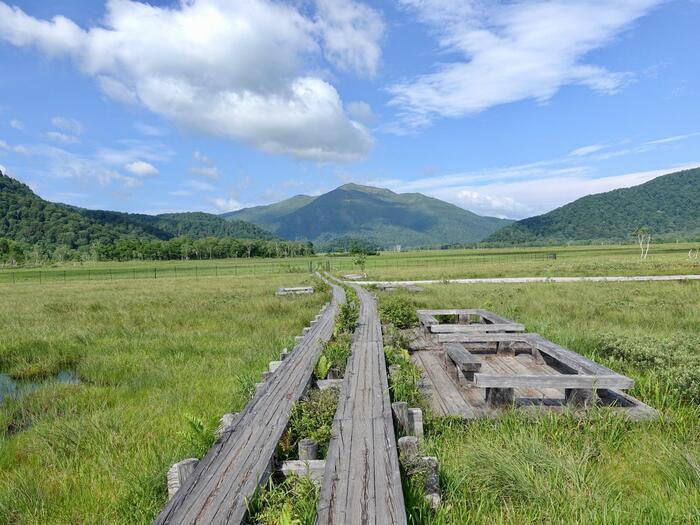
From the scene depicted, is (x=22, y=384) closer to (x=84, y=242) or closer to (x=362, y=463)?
(x=362, y=463)

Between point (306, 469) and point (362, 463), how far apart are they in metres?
0.58

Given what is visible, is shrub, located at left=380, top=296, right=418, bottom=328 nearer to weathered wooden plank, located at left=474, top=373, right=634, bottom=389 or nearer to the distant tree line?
weathered wooden plank, located at left=474, top=373, right=634, bottom=389

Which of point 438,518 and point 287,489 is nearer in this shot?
point 438,518

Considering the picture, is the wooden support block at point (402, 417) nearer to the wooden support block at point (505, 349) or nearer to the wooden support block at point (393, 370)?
the wooden support block at point (393, 370)

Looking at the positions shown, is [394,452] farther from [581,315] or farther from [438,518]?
[581,315]

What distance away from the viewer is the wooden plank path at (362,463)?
305cm

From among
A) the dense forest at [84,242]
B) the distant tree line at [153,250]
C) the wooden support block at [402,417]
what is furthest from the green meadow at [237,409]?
the dense forest at [84,242]

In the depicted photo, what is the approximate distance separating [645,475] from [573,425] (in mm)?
1075

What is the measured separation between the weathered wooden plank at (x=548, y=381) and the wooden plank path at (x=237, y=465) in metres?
2.87

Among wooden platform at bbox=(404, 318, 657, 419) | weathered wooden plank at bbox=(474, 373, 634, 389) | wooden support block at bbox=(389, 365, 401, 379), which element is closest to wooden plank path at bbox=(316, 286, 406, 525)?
wooden support block at bbox=(389, 365, 401, 379)

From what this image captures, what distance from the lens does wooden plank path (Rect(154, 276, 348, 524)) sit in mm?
3137

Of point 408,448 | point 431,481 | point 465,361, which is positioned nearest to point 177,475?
point 408,448

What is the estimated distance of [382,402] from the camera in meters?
5.29

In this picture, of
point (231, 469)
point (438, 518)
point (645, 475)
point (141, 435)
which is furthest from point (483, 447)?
point (141, 435)
